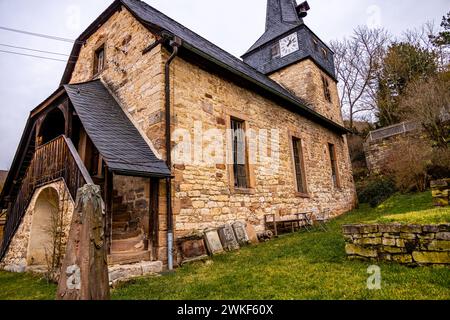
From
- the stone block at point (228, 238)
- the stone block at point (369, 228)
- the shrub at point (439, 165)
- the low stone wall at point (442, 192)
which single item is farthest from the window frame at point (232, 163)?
the shrub at point (439, 165)

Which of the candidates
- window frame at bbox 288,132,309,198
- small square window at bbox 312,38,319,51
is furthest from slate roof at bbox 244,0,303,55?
window frame at bbox 288,132,309,198

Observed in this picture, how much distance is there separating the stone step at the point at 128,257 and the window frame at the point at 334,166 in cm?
948

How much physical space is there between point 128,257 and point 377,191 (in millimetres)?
12616

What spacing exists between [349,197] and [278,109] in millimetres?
6709

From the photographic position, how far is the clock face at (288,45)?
1459 centimetres

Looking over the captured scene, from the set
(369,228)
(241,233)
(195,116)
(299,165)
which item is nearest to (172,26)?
(195,116)

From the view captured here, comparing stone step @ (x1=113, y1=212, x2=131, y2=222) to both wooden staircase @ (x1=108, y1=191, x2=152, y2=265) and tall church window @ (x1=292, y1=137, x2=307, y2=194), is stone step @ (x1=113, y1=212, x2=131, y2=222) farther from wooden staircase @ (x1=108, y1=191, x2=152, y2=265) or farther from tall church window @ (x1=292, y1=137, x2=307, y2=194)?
tall church window @ (x1=292, y1=137, x2=307, y2=194)

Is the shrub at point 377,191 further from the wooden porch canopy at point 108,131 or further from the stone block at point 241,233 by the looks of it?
the wooden porch canopy at point 108,131

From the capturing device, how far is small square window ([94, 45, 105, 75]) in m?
8.50

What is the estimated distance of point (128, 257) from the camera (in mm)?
4730

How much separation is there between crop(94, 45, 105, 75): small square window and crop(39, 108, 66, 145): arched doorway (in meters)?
1.91

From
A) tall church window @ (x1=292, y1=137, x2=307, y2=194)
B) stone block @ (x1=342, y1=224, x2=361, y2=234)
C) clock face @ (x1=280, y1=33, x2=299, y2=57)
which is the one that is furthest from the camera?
clock face @ (x1=280, y1=33, x2=299, y2=57)

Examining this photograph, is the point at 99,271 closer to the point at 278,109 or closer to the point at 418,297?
the point at 418,297
